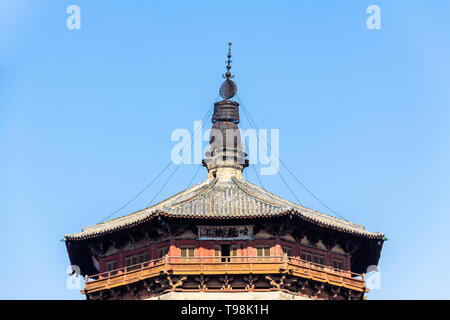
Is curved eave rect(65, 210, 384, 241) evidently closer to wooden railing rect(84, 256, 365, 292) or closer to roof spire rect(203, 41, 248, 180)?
wooden railing rect(84, 256, 365, 292)

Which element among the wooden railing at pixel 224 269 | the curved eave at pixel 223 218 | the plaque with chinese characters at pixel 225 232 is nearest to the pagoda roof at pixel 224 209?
the curved eave at pixel 223 218

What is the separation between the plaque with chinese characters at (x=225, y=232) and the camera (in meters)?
63.1

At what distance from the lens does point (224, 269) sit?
6109 centimetres

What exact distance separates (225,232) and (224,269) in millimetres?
2865

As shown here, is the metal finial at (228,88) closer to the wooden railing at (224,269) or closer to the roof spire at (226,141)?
the roof spire at (226,141)

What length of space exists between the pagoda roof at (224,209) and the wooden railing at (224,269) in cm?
239

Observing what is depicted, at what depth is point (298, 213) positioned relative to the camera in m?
62.3

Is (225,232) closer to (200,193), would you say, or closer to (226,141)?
(200,193)

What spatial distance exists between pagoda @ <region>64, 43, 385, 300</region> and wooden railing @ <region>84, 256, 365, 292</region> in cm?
5

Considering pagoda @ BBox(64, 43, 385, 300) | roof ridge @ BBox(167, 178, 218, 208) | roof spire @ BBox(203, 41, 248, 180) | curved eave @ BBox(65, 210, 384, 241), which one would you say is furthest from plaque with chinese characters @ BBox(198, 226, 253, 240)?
roof spire @ BBox(203, 41, 248, 180)

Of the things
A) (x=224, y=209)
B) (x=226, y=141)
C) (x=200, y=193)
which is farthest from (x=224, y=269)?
(x=226, y=141)

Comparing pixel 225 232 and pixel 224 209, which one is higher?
pixel 224 209

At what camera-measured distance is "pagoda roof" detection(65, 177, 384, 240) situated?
62500mm
